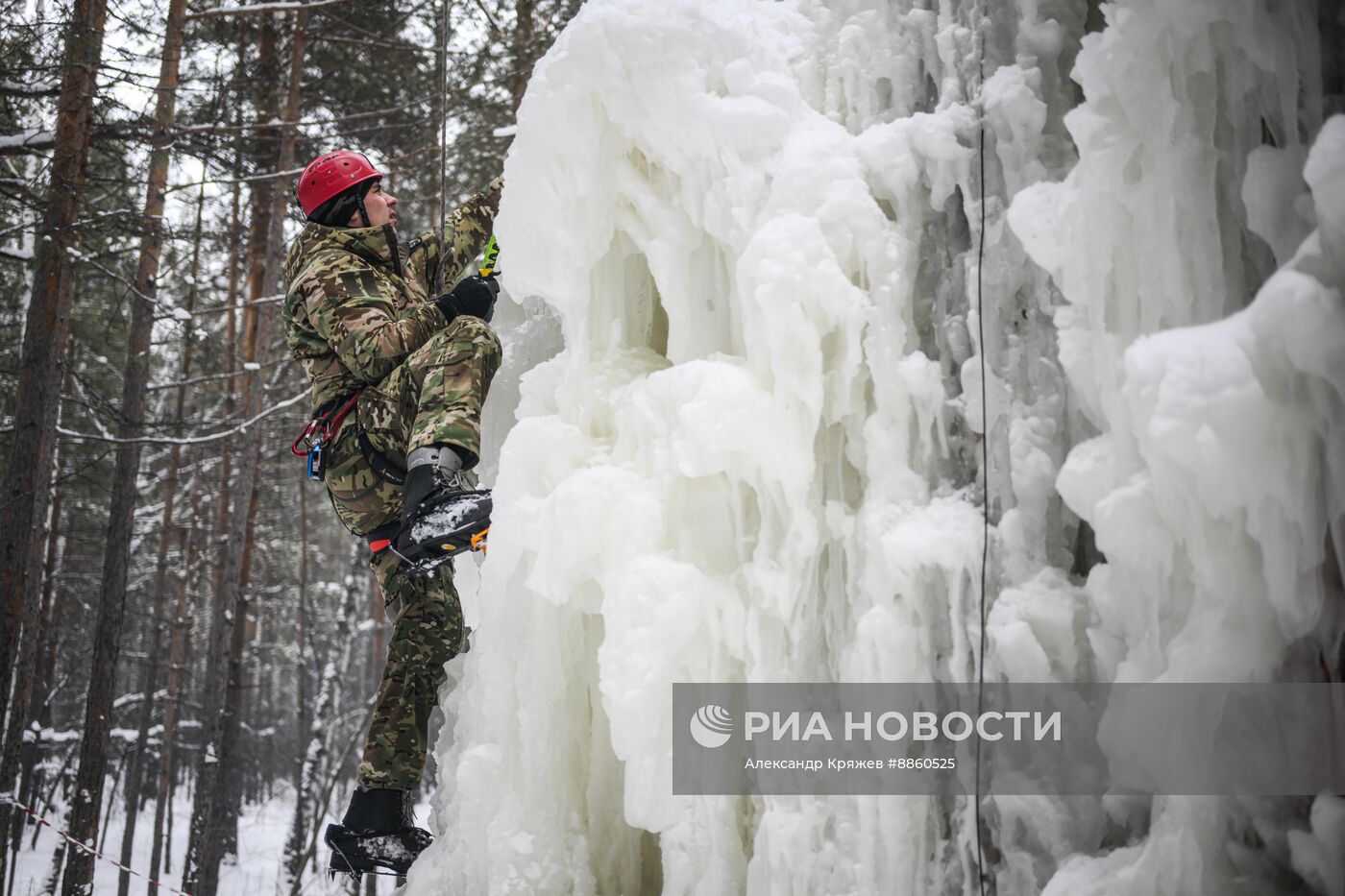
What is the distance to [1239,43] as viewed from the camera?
1886 millimetres

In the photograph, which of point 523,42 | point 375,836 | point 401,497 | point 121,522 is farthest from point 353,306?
point 121,522

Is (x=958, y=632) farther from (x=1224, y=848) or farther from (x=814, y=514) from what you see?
(x=1224, y=848)

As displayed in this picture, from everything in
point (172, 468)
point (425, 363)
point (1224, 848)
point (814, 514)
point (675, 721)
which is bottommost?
point (1224, 848)

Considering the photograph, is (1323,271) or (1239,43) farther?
(1239,43)

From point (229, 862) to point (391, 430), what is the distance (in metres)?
12.3

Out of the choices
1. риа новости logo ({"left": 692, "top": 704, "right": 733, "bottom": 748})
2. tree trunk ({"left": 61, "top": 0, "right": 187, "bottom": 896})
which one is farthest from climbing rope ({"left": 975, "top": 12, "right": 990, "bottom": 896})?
tree trunk ({"left": 61, "top": 0, "right": 187, "bottom": 896})


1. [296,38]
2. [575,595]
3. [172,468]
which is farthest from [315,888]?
[575,595]

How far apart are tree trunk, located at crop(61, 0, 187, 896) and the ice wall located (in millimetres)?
6038

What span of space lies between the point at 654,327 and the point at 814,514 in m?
1.02

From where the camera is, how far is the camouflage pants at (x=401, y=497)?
292 cm

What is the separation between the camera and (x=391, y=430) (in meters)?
3.15

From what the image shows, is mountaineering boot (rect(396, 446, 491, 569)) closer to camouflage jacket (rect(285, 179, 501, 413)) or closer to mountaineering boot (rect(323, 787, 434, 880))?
camouflage jacket (rect(285, 179, 501, 413))

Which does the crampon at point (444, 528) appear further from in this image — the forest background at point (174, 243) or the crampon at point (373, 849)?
the forest background at point (174, 243)

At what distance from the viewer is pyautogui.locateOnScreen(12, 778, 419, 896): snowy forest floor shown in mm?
12109
